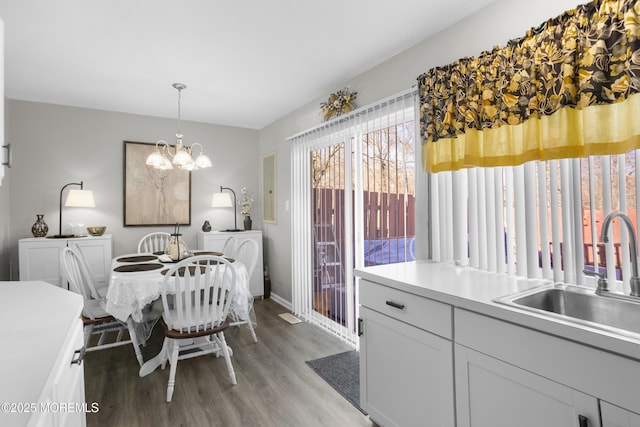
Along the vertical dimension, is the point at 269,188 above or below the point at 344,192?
above

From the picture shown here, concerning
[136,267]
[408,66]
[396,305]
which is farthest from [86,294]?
[408,66]

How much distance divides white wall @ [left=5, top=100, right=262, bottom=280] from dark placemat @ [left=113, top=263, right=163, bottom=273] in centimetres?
151

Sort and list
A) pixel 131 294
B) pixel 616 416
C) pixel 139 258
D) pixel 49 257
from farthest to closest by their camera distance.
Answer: pixel 49 257
pixel 139 258
pixel 131 294
pixel 616 416

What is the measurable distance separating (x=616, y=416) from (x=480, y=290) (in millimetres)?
618

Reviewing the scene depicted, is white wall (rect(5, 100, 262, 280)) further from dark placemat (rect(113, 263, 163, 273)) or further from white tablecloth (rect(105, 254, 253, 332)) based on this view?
white tablecloth (rect(105, 254, 253, 332))

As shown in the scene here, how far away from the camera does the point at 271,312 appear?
13.3ft

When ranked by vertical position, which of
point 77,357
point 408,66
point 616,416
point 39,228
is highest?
point 408,66

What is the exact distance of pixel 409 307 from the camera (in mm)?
1664

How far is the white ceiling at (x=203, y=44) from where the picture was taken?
6.85 feet

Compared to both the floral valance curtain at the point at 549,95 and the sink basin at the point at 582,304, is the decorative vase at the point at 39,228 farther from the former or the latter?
the sink basin at the point at 582,304

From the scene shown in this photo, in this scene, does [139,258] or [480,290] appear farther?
[139,258]

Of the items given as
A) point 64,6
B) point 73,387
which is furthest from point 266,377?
point 64,6

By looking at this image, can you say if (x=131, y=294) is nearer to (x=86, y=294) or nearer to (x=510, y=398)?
(x=86, y=294)

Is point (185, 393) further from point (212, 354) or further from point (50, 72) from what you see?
point (50, 72)
